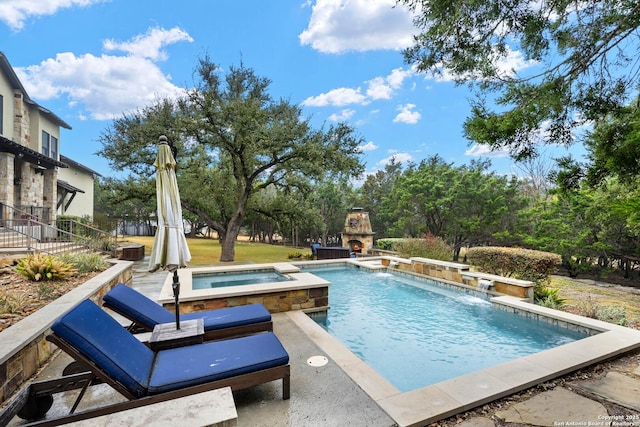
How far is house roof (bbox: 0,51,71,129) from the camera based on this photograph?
13.7 metres

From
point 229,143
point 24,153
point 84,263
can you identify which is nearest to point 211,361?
point 84,263

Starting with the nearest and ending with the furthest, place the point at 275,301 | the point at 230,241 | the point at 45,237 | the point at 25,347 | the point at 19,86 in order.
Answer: the point at 25,347, the point at 275,301, the point at 45,237, the point at 19,86, the point at 230,241

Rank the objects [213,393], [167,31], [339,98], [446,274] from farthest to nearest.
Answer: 1. [339,98]
2. [167,31]
3. [446,274]
4. [213,393]

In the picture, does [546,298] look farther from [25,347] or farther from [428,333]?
[25,347]

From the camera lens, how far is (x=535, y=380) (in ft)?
10.3

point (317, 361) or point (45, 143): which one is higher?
point (45, 143)

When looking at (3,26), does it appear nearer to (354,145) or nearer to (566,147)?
(354,145)

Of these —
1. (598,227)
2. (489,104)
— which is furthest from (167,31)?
(598,227)

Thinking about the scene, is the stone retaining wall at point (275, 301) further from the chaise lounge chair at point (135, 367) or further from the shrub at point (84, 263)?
the shrub at point (84, 263)

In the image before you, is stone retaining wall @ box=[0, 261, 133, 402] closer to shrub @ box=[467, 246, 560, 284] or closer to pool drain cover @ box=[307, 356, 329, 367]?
pool drain cover @ box=[307, 356, 329, 367]

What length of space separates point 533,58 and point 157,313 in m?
5.75

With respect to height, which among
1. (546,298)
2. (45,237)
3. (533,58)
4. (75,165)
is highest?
(75,165)

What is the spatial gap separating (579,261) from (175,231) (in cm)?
1759

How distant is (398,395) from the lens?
9.49 ft
